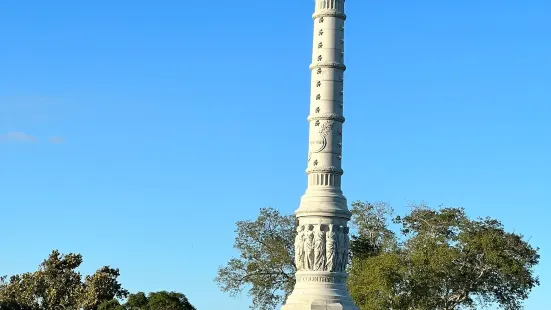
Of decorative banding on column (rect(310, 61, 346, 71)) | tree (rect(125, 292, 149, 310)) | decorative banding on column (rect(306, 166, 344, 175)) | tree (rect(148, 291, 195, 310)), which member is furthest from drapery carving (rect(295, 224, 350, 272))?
tree (rect(125, 292, 149, 310))

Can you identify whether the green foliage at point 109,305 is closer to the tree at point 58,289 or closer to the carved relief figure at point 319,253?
the tree at point 58,289

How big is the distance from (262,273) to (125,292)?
871 cm

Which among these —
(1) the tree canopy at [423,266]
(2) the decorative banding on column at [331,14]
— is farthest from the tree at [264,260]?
(2) the decorative banding on column at [331,14]

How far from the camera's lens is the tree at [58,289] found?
59.4m

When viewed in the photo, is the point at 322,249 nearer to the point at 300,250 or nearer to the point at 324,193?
the point at 300,250

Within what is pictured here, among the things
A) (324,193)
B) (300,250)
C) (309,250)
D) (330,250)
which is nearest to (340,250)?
(330,250)

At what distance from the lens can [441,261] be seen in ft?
168

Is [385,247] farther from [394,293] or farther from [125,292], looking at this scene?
[125,292]

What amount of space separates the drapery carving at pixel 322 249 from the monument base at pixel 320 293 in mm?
296

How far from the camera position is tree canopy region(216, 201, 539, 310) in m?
51.6

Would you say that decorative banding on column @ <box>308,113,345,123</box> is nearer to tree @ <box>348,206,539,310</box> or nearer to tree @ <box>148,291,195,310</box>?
tree @ <box>348,206,539,310</box>

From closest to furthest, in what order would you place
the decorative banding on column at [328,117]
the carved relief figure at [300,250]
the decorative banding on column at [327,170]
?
the carved relief figure at [300,250] < the decorative banding on column at [327,170] < the decorative banding on column at [328,117]

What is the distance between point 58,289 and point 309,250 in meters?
26.0

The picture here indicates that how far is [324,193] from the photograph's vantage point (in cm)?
3984
